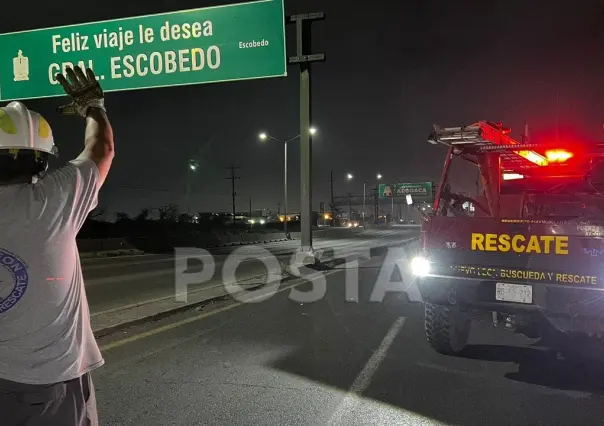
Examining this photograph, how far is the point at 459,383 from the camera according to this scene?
5.08 metres

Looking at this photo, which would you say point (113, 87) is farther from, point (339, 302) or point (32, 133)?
point (32, 133)

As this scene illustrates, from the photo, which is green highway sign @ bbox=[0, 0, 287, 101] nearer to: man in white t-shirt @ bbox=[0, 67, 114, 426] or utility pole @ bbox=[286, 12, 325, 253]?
utility pole @ bbox=[286, 12, 325, 253]

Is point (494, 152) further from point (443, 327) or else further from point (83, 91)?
point (83, 91)

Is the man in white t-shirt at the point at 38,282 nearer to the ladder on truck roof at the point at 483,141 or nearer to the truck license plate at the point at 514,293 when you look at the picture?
the truck license plate at the point at 514,293

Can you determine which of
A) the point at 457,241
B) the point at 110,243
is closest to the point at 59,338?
the point at 457,241

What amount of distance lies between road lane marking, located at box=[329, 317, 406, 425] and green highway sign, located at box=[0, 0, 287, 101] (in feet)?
25.4

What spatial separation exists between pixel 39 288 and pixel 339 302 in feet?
29.0

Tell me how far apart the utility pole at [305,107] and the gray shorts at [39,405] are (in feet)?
45.9

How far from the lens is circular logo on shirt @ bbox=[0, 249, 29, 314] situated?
67.9 inches

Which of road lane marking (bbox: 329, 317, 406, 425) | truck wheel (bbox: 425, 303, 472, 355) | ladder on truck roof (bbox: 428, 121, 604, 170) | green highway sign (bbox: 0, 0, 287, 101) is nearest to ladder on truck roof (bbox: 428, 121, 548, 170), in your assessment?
ladder on truck roof (bbox: 428, 121, 604, 170)

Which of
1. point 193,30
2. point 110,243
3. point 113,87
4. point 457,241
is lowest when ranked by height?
point 110,243

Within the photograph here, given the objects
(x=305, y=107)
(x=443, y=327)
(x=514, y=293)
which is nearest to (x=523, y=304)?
(x=514, y=293)

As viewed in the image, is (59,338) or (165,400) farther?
(165,400)

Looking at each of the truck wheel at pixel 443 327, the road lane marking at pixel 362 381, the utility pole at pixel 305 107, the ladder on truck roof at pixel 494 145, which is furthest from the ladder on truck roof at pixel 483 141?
the utility pole at pixel 305 107
